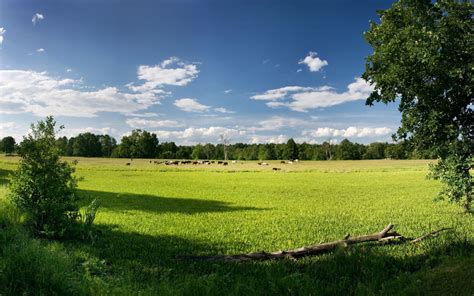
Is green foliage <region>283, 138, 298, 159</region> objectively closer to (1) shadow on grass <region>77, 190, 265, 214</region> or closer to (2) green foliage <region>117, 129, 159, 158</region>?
(2) green foliage <region>117, 129, 159, 158</region>

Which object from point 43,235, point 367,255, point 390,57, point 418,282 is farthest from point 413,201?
point 43,235

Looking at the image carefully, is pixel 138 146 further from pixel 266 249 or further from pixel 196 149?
pixel 266 249

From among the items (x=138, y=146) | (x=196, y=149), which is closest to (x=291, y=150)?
(x=196, y=149)

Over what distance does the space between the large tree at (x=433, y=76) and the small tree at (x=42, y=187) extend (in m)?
16.3

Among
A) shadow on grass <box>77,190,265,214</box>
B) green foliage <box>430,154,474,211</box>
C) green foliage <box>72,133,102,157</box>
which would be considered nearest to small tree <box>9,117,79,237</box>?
shadow on grass <box>77,190,265,214</box>

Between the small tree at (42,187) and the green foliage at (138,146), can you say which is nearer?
the small tree at (42,187)

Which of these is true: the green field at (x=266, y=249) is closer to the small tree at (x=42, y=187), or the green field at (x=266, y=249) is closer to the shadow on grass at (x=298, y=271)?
the shadow on grass at (x=298, y=271)

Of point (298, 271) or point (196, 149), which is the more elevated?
point (196, 149)

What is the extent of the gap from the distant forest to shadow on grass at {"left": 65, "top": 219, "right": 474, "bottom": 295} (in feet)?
487

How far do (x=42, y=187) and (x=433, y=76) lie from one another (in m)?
19.0

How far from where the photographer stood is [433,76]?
61.1 feet

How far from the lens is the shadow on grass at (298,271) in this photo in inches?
311

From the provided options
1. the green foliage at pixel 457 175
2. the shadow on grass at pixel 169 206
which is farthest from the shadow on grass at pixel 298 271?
the shadow on grass at pixel 169 206

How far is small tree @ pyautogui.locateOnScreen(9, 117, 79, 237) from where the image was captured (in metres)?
13.1
